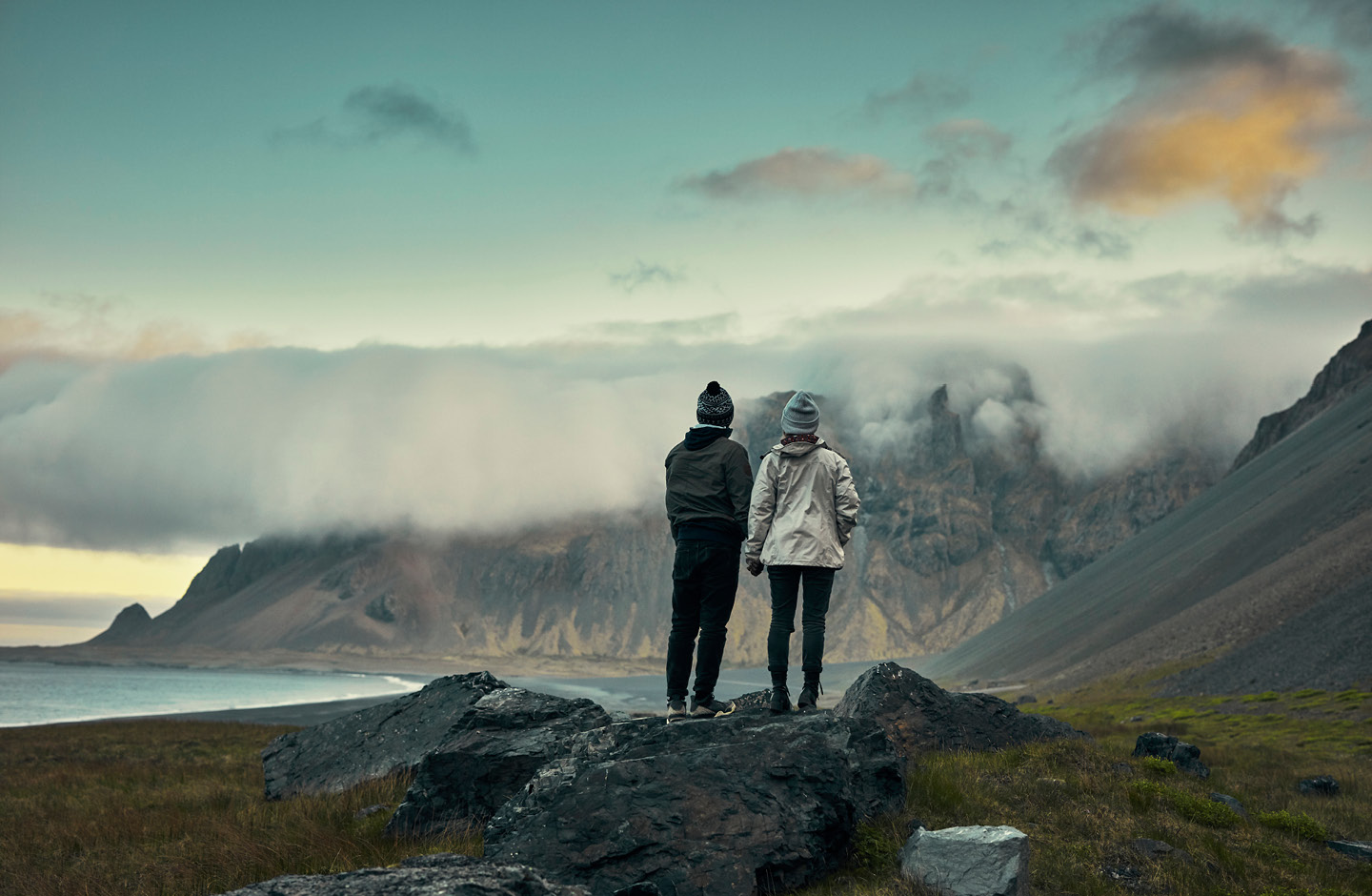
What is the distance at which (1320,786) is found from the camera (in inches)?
861

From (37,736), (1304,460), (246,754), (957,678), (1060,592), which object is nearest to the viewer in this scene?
A: (246,754)

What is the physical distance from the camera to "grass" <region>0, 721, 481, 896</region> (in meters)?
10.3

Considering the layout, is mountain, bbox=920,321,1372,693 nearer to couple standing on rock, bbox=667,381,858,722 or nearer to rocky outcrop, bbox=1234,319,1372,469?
rocky outcrop, bbox=1234,319,1372,469

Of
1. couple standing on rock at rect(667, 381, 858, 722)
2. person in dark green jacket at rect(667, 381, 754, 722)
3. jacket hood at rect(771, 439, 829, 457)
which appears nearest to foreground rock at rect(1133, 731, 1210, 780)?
couple standing on rock at rect(667, 381, 858, 722)

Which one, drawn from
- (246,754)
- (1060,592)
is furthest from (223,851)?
(1060,592)

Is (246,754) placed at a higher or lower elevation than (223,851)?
lower

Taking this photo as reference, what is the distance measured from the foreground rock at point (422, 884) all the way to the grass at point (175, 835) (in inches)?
142

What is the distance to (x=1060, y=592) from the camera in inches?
5719

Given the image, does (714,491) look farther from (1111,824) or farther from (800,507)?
(1111,824)

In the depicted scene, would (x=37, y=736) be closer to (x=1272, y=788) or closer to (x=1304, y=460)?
(x=1272, y=788)

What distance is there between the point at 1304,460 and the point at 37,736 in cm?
11640

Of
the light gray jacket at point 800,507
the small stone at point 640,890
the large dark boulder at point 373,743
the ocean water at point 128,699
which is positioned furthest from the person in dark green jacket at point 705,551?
the ocean water at point 128,699

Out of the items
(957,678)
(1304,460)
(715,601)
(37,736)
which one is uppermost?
(1304,460)

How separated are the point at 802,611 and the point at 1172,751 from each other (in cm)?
1304
